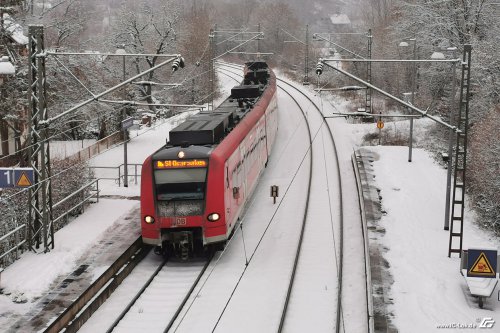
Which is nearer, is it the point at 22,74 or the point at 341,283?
the point at 341,283

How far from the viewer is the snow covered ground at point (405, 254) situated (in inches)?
547

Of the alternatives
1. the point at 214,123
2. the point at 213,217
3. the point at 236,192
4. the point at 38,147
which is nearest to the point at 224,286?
the point at 213,217

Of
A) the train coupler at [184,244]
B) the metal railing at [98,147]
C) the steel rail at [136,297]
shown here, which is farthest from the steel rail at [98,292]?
the metal railing at [98,147]

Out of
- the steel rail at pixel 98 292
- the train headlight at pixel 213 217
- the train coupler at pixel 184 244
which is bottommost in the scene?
the steel rail at pixel 98 292

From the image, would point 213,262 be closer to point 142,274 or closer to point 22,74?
point 142,274

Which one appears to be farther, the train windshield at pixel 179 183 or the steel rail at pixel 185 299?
the train windshield at pixel 179 183

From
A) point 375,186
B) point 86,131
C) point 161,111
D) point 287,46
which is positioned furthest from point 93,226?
point 287,46

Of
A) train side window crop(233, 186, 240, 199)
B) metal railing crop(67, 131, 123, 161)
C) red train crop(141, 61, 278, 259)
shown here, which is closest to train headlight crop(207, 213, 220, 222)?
red train crop(141, 61, 278, 259)

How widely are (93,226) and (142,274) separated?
11.2 ft

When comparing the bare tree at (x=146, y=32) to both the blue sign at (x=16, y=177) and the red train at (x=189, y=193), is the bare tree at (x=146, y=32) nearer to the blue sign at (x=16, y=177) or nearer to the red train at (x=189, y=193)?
the red train at (x=189, y=193)

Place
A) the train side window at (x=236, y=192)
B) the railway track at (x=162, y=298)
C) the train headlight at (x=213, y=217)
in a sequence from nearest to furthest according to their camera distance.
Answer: the railway track at (x=162, y=298) < the train headlight at (x=213, y=217) < the train side window at (x=236, y=192)

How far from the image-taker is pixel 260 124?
24719 mm

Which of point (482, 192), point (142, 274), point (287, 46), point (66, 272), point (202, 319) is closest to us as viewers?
point (202, 319)

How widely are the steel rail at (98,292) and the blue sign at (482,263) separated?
8.27m
